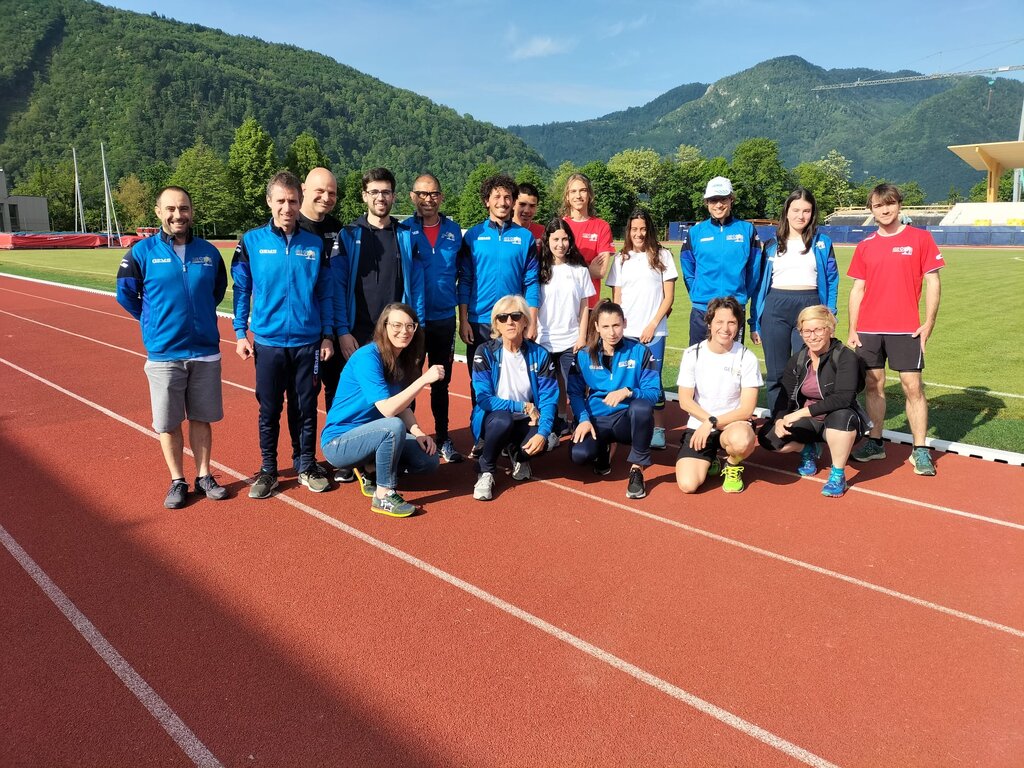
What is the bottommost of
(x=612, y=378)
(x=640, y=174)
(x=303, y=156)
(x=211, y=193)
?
(x=612, y=378)

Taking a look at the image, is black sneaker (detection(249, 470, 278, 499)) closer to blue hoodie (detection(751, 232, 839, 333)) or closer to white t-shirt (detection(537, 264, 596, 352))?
white t-shirt (detection(537, 264, 596, 352))

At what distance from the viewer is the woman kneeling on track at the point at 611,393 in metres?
5.03

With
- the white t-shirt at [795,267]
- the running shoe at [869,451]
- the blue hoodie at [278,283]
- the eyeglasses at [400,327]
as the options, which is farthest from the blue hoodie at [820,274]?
the blue hoodie at [278,283]

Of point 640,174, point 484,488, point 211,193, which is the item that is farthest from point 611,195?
point 484,488

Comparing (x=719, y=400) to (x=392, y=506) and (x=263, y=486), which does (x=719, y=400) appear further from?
(x=263, y=486)

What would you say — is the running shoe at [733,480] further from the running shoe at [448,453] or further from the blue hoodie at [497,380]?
the running shoe at [448,453]

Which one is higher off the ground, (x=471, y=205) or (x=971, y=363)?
(x=471, y=205)

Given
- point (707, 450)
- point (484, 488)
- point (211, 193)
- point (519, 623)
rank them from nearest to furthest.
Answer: point (519, 623), point (484, 488), point (707, 450), point (211, 193)

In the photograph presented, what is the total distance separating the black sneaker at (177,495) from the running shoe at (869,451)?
4.90 m

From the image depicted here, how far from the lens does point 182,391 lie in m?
4.62

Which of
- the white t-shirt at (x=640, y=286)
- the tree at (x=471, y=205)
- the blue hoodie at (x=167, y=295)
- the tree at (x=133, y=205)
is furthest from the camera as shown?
the tree at (x=471, y=205)

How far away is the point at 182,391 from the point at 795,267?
14.5ft

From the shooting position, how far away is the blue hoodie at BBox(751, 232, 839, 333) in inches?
215

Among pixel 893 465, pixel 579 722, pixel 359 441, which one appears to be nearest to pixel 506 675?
pixel 579 722
